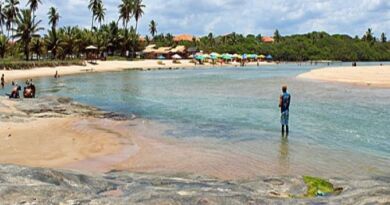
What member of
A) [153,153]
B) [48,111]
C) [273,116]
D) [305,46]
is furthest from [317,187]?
[305,46]

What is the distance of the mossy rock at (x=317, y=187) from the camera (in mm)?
9117

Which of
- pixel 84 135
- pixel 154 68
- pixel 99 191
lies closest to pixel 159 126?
pixel 84 135

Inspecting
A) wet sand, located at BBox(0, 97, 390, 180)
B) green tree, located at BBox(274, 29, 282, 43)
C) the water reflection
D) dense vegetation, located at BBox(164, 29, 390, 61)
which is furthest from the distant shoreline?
green tree, located at BBox(274, 29, 282, 43)

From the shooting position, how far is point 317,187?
949 cm

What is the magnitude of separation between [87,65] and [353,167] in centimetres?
7746

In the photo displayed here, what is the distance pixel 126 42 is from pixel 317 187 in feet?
330

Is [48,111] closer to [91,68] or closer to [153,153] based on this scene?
[153,153]

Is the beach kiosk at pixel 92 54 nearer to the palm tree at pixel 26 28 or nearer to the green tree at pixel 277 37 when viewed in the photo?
the palm tree at pixel 26 28

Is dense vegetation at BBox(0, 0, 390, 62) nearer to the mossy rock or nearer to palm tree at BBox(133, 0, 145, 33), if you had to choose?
palm tree at BBox(133, 0, 145, 33)

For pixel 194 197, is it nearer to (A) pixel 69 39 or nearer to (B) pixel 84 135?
(B) pixel 84 135

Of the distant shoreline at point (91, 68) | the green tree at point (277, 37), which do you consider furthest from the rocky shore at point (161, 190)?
the green tree at point (277, 37)

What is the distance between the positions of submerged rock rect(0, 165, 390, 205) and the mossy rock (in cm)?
14

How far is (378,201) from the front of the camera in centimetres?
735

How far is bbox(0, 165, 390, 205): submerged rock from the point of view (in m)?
7.40
